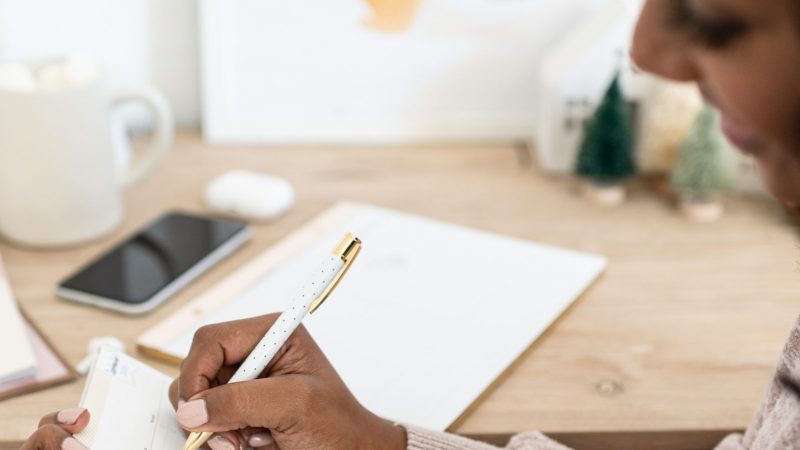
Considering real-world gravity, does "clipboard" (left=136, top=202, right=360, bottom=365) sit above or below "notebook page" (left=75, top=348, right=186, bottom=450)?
below

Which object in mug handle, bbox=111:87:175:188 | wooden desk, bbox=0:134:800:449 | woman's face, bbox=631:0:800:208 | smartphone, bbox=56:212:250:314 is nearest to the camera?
woman's face, bbox=631:0:800:208

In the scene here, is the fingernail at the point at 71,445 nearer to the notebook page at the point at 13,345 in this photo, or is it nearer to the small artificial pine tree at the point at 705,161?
the notebook page at the point at 13,345

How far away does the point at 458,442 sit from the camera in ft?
2.22

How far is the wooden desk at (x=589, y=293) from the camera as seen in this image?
715mm

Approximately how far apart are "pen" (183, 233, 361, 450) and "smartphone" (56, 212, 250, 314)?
231 millimetres

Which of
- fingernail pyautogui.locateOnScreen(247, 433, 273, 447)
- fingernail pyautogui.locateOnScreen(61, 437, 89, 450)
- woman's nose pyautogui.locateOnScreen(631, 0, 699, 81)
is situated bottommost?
fingernail pyautogui.locateOnScreen(247, 433, 273, 447)

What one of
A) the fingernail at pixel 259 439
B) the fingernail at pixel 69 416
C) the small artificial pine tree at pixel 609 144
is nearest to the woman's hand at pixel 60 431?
the fingernail at pixel 69 416

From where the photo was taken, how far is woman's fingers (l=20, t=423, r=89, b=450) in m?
0.59

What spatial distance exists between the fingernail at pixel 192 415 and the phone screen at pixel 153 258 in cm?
26

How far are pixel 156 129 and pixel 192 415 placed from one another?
49cm

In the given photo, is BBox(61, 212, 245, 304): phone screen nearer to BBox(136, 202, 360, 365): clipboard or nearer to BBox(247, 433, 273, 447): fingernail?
BBox(136, 202, 360, 365): clipboard

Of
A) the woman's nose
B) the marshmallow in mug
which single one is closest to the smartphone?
the marshmallow in mug

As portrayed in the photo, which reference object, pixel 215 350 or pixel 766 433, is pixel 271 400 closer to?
pixel 215 350

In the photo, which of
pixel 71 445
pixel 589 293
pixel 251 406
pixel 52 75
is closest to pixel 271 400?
pixel 251 406
